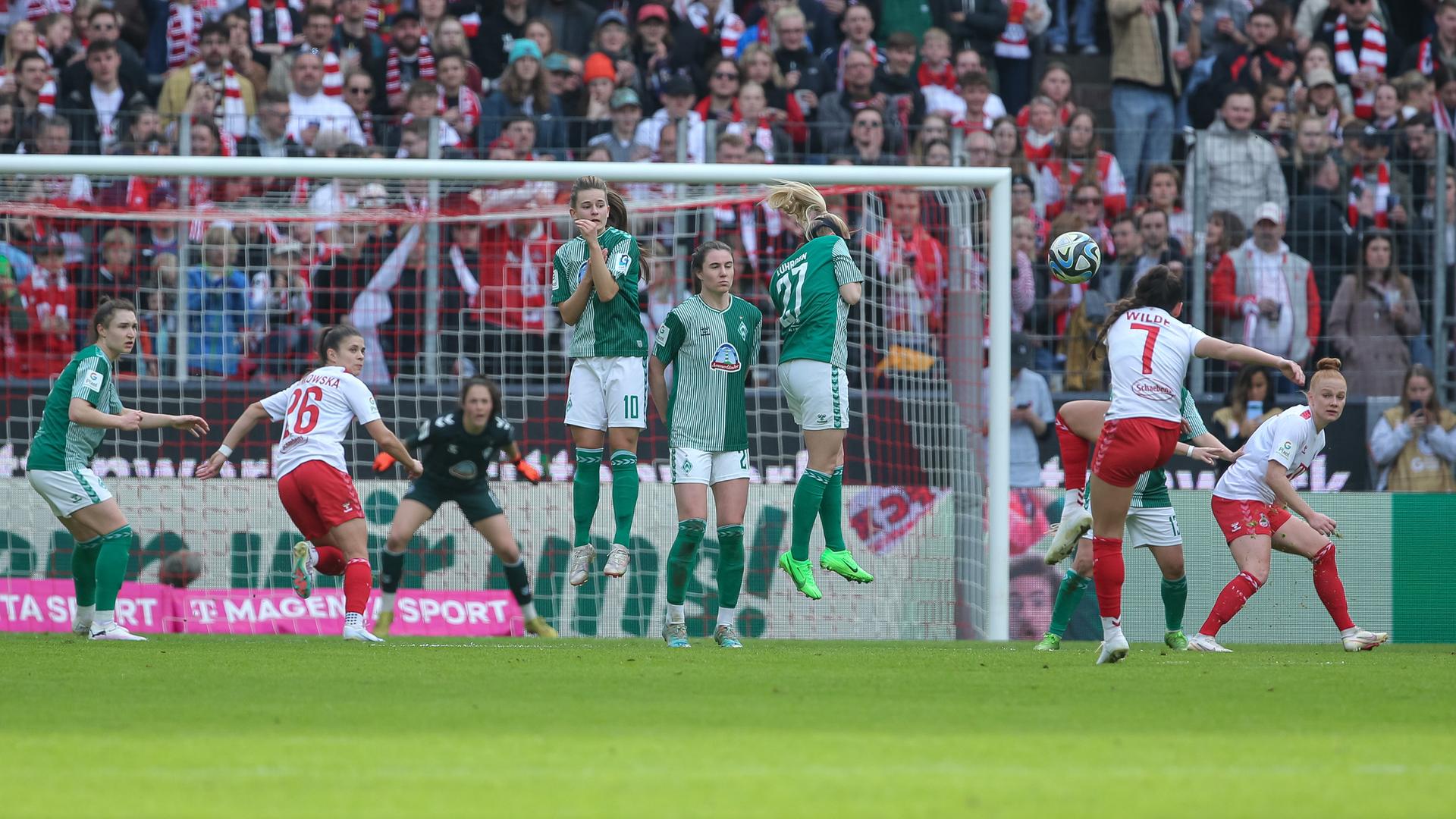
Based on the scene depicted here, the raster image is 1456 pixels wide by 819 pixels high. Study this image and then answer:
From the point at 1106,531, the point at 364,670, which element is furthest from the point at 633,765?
the point at 1106,531

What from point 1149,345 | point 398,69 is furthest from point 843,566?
point 398,69

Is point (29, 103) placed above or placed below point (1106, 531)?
above

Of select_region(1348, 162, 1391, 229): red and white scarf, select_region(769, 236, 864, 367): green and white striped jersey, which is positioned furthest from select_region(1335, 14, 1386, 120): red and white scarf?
select_region(769, 236, 864, 367): green and white striped jersey

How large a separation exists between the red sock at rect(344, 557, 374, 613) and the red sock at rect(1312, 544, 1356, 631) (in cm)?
562

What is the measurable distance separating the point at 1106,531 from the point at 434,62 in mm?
9831

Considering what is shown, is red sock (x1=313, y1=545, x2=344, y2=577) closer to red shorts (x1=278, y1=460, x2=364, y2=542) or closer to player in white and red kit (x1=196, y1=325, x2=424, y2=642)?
player in white and red kit (x1=196, y1=325, x2=424, y2=642)

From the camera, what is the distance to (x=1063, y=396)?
1448 cm

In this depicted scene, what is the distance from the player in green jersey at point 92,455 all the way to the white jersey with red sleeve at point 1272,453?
6.24 metres

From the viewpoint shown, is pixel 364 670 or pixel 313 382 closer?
pixel 364 670

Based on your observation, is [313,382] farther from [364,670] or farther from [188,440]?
[188,440]

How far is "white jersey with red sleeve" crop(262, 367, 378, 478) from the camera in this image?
10461 mm

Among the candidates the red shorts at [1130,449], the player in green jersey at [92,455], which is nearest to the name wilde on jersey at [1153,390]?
the red shorts at [1130,449]

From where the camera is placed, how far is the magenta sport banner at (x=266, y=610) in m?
13.0

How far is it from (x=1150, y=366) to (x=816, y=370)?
204cm
